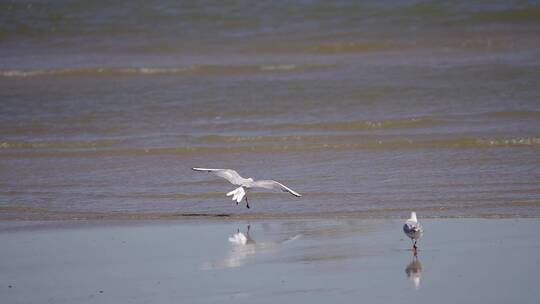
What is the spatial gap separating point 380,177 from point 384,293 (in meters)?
5.16

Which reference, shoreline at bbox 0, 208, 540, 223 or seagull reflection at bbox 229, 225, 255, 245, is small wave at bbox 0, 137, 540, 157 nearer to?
shoreline at bbox 0, 208, 540, 223

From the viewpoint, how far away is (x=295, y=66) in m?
22.5

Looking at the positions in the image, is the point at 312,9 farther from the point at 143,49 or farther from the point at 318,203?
the point at 318,203

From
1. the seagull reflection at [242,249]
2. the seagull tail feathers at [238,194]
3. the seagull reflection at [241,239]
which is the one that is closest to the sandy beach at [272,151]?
the seagull reflection at [242,249]

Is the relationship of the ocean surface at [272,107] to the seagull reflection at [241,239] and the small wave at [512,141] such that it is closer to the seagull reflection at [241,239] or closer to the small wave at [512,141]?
the small wave at [512,141]

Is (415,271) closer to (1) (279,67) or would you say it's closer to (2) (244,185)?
(2) (244,185)

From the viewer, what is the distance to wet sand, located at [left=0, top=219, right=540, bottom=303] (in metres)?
6.80

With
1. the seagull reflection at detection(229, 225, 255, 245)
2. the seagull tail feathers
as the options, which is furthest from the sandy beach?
the seagull tail feathers

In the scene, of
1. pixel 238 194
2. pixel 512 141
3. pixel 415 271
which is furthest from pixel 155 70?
pixel 415 271

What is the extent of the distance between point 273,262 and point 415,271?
1134 mm

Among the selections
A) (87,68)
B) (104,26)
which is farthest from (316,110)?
(104,26)

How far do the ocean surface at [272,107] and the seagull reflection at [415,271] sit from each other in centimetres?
214

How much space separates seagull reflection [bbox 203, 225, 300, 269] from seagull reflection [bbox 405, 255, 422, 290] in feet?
4.09

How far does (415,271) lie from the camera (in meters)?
7.25
